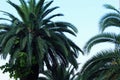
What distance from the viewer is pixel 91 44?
29.4 metres

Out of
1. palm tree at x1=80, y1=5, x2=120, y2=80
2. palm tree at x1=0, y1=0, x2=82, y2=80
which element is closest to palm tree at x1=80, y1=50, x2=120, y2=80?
palm tree at x1=80, y1=5, x2=120, y2=80

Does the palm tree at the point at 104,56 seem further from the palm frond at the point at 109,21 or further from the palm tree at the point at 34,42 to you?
the palm tree at the point at 34,42

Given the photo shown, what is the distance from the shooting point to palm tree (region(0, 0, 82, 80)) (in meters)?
32.4

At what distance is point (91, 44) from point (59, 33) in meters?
5.65

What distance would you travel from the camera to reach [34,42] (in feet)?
109

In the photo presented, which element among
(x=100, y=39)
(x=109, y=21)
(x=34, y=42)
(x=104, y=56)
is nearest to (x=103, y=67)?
(x=104, y=56)

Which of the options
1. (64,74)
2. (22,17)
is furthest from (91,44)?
(64,74)

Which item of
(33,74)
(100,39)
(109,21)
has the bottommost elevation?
(33,74)

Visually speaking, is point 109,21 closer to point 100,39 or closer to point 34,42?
point 100,39

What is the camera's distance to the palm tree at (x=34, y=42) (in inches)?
1277

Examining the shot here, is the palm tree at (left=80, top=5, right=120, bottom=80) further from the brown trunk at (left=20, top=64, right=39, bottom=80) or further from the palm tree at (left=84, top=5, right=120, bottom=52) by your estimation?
the brown trunk at (left=20, top=64, right=39, bottom=80)

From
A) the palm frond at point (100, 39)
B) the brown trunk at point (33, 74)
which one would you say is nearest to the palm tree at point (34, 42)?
the brown trunk at point (33, 74)

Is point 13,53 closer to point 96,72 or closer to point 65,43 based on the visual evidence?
point 65,43

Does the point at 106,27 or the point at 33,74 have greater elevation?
the point at 106,27
